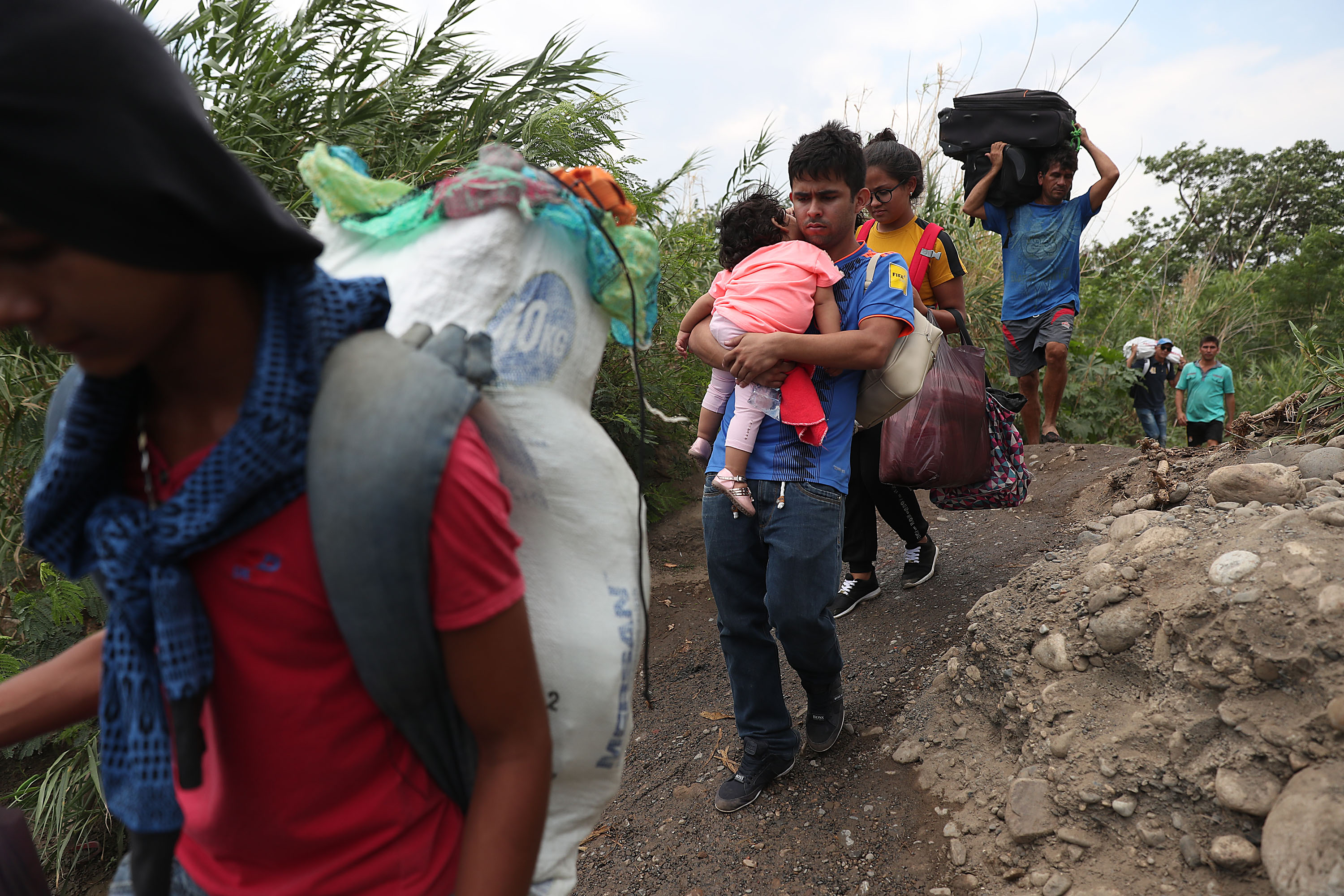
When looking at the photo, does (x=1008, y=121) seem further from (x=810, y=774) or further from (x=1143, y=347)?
(x=810, y=774)

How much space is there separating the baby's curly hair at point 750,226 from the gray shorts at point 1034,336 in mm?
3046

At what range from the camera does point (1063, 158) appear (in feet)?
16.4

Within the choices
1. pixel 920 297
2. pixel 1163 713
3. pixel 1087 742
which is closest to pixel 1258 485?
pixel 1163 713

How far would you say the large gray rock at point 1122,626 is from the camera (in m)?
2.47

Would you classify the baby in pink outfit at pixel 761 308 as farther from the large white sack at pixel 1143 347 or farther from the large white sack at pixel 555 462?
the large white sack at pixel 1143 347

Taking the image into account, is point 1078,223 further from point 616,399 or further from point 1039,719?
point 1039,719

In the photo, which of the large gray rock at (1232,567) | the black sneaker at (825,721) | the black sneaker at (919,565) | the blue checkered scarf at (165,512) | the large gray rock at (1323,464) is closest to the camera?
the blue checkered scarf at (165,512)

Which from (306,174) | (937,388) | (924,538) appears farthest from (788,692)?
(306,174)

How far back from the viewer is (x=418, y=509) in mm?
772

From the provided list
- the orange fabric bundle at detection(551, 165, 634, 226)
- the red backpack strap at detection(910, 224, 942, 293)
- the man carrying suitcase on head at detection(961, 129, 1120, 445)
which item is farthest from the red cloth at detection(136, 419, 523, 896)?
the man carrying suitcase on head at detection(961, 129, 1120, 445)

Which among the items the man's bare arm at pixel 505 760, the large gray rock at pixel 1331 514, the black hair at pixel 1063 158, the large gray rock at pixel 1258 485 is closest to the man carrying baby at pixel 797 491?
the large gray rock at pixel 1331 514

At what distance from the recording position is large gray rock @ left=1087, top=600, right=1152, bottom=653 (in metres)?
2.47

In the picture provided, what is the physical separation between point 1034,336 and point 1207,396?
325cm

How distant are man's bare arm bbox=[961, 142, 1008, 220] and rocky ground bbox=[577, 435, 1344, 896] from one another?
2367 millimetres
